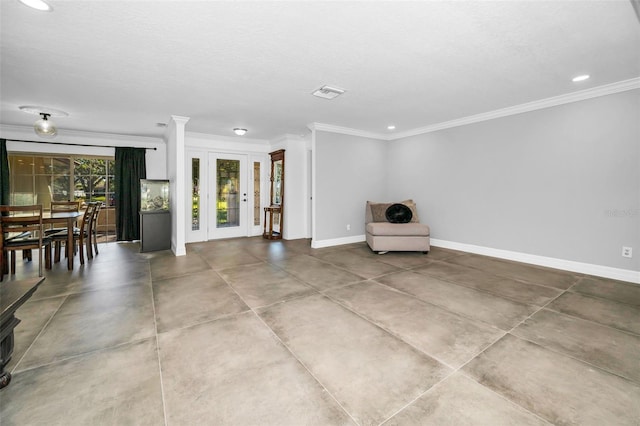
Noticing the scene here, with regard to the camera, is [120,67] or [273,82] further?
[273,82]

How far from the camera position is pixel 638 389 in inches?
61.9

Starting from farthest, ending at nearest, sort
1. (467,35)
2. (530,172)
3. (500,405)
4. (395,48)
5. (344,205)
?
(344,205) < (530,172) < (395,48) < (467,35) < (500,405)

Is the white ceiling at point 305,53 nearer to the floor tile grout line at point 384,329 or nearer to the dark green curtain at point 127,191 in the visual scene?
the dark green curtain at point 127,191

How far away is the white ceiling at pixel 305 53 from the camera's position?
2.06 meters

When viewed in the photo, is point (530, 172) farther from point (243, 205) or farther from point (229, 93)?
point (243, 205)

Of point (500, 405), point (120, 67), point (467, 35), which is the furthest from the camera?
point (120, 67)

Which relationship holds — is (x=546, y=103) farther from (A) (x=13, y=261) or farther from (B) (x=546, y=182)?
(A) (x=13, y=261)

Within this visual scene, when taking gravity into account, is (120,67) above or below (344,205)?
above

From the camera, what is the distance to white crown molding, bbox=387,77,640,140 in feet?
11.0

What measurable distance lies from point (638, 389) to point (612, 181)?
3.09 m

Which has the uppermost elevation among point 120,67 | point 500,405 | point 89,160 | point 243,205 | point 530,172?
point 120,67

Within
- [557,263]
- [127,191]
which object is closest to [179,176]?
[127,191]

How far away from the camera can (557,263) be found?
13.1 feet

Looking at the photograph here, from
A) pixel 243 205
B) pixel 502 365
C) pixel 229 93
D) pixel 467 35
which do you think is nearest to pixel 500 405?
pixel 502 365
